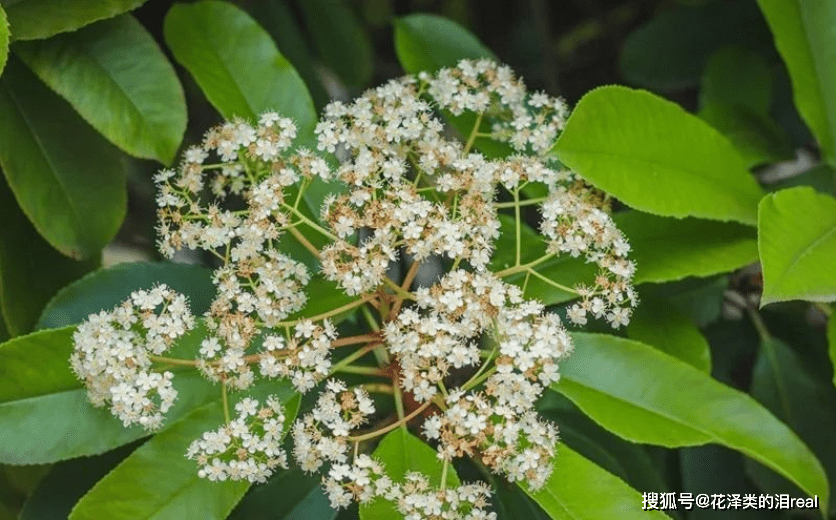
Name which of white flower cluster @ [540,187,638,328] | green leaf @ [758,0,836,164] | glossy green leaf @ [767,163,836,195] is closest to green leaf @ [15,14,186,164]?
white flower cluster @ [540,187,638,328]

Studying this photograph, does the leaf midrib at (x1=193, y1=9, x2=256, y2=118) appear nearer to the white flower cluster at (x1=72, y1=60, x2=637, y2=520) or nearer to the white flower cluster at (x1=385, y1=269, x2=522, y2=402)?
the white flower cluster at (x1=72, y1=60, x2=637, y2=520)

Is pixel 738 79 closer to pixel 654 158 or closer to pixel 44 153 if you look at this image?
pixel 654 158

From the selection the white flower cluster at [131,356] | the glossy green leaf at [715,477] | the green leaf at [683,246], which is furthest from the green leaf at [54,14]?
the glossy green leaf at [715,477]

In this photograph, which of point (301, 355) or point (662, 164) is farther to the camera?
point (662, 164)

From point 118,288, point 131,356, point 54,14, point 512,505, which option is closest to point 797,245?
point 512,505

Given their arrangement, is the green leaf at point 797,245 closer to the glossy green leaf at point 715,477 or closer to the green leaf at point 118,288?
the glossy green leaf at point 715,477

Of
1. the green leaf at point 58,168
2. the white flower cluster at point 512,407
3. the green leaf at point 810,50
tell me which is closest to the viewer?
the white flower cluster at point 512,407

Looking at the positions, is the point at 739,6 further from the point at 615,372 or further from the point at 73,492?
the point at 73,492

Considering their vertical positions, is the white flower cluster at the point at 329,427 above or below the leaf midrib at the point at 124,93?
below
